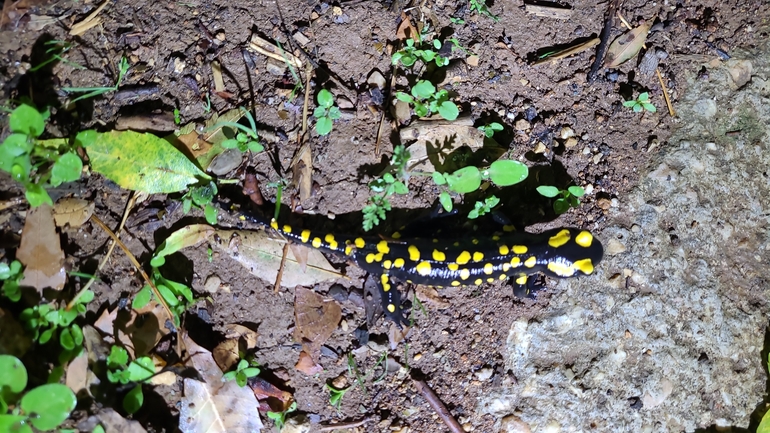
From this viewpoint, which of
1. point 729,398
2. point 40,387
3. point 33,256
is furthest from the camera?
point 729,398

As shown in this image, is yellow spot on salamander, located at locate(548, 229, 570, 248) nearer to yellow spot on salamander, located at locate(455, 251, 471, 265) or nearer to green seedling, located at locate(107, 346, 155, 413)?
yellow spot on salamander, located at locate(455, 251, 471, 265)

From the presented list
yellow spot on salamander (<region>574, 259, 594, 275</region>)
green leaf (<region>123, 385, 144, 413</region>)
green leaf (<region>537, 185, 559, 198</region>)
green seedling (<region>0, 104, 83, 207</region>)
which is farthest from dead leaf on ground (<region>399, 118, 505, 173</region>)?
green leaf (<region>123, 385, 144, 413</region>)

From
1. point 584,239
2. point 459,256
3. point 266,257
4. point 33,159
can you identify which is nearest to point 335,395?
point 266,257

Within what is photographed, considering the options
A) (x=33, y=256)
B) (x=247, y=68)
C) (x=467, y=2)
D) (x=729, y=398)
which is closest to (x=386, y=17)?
(x=467, y=2)

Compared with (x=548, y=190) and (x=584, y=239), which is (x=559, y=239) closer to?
(x=584, y=239)

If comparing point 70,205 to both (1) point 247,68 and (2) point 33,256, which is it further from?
(1) point 247,68

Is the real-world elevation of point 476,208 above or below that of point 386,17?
below

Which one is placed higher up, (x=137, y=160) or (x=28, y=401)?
(x=137, y=160)
